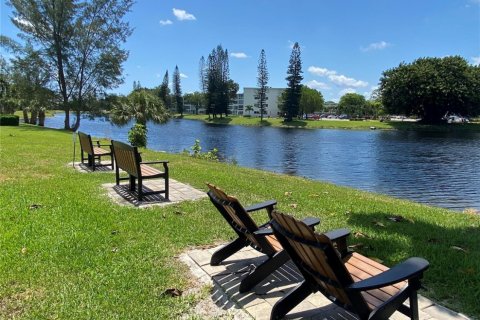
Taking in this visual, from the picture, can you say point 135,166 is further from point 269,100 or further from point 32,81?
point 269,100

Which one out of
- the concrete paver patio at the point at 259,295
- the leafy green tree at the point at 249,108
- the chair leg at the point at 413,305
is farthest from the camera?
the leafy green tree at the point at 249,108

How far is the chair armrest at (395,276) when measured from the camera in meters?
2.29

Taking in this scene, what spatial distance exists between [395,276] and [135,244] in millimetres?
3179

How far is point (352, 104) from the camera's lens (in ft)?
444

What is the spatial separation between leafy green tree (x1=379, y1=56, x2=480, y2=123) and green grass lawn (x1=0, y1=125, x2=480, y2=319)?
208ft

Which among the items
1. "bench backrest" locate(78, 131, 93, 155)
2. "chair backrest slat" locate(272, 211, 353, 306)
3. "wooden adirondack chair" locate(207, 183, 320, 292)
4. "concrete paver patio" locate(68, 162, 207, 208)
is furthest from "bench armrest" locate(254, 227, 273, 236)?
"bench backrest" locate(78, 131, 93, 155)

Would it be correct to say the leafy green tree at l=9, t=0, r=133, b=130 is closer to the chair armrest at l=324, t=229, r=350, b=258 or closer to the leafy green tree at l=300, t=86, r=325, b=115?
the chair armrest at l=324, t=229, r=350, b=258

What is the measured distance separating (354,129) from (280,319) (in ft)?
226

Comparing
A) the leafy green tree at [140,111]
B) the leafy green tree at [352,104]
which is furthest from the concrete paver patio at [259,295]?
the leafy green tree at [352,104]

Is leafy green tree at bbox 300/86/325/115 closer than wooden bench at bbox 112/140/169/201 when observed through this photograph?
No

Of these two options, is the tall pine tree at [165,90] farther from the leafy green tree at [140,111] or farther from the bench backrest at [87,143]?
the bench backrest at [87,143]

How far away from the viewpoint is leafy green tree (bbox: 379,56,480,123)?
62625mm

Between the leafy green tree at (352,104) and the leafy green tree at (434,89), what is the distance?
58866mm

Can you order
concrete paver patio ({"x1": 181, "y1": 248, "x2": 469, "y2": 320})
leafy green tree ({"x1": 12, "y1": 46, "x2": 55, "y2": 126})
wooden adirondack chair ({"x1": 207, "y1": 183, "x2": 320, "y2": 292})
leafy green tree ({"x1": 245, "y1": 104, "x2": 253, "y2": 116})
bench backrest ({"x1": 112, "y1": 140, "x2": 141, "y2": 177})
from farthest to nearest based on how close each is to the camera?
leafy green tree ({"x1": 245, "y1": 104, "x2": 253, "y2": 116}), leafy green tree ({"x1": 12, "y1": 46, "x2": 55, "y2": 126}), bench backrest ({"x1": 112, "y1": 140, "x2": 141, "y2": 177}), wooden adirondack chair ({"x1": 207, "y1": 183, "x2": 320, "y2": 292}), concrete paver patio ({"x1": 181, "y1": 248, "x2": 469, "y2": 320})
